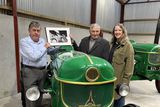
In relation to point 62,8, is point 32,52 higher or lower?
lower

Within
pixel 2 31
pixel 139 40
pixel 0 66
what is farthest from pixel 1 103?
pixel 139 40

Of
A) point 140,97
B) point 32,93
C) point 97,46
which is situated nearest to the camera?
point 32,93

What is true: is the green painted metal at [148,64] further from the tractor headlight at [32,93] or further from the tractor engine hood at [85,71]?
the tractor headlight at [32,93]

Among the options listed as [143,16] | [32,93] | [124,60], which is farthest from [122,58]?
[143,16]

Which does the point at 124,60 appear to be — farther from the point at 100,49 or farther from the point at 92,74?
the point at 92,74

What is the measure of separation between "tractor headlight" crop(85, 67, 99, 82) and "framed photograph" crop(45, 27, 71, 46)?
4.48ft

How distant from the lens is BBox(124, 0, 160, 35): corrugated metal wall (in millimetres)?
10008

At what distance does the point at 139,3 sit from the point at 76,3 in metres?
4.93

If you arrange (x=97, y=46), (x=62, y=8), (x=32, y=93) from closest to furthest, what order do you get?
(x=32, y=93) < (x=97, y=46) < (x=62, y=8)

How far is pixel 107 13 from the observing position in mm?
8820

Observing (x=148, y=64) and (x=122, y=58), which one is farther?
(x=148, y=64)

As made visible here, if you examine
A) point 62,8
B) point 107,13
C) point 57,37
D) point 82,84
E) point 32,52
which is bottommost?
point 82,84

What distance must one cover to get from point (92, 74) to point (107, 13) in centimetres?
722

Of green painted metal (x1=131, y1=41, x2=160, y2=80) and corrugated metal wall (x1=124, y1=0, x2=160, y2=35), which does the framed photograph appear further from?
corrugated metal wall (x1=124, y1=0, x2=160, y2=35)
